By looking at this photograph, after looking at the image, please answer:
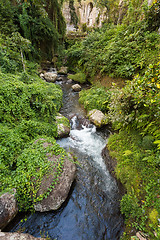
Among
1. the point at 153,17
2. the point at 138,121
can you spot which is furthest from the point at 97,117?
the point at 153,17

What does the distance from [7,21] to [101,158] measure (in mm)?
15643

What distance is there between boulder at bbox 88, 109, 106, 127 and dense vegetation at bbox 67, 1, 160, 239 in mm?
631

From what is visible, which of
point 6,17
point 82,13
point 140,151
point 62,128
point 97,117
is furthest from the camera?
point 82,13

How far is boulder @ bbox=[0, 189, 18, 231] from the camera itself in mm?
2977

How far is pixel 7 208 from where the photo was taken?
3.08 m

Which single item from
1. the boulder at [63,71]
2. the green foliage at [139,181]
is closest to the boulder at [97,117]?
the green foliage at [139,181]

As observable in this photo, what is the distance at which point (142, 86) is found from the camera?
4.18 m

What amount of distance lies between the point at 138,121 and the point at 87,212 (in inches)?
157

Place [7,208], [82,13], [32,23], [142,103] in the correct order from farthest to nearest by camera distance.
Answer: [82,13]
[32,23]
[142,103]
[7,208]

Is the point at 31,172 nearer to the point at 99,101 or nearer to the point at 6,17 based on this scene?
the point at 99,101

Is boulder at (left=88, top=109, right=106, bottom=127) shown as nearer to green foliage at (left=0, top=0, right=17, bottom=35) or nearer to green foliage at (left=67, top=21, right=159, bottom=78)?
green foliage at (left=67, top=21, right=159, bottom=78)

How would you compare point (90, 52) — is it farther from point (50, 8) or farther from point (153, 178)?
point (153, 178)

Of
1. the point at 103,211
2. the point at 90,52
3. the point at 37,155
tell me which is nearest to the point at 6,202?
the point at 37,155

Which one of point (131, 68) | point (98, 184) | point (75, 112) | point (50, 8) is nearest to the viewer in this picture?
point (98, 184)
